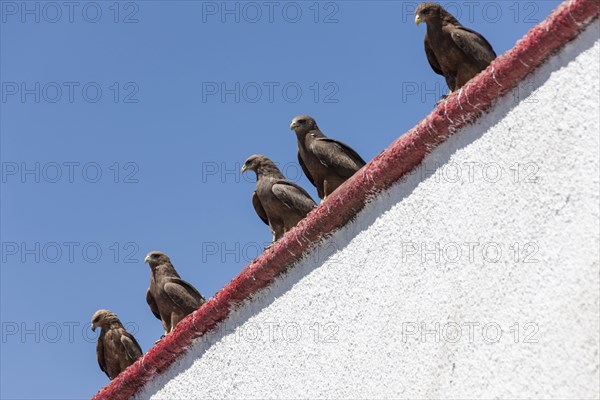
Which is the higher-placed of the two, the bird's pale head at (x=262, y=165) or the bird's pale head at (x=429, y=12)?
the bird's pale head at (x=262, y=165)

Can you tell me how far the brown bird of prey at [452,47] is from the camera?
27.8ft

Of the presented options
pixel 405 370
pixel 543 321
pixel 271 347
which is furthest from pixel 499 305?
pixel 271 347

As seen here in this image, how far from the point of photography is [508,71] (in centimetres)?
735

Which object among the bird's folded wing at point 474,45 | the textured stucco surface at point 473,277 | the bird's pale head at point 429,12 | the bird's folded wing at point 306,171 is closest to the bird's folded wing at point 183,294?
the bird's folded wing at point 306,171

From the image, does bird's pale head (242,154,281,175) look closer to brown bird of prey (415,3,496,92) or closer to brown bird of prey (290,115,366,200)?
brown bird of prey (290,115,366,200)

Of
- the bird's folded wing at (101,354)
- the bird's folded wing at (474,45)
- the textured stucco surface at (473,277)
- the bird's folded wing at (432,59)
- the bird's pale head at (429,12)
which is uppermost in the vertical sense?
the bird's folded wing at (101,354)

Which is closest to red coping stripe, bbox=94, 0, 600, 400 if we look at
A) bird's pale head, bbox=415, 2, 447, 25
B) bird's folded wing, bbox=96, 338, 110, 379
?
bird's pale head, bbox=415, 2, 447, 25

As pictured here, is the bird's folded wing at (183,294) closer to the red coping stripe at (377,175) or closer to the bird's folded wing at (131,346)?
the bird's folded wing at (131,346)

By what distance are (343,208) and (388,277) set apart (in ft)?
2.61

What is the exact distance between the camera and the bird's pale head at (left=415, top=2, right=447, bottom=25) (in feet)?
28.9

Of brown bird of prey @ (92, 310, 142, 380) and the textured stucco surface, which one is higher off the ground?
brown bird of prey @ (92, 310, 142, 380)

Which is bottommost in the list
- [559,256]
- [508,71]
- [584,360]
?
[584,360]

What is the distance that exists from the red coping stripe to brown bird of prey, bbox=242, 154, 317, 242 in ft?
2.64

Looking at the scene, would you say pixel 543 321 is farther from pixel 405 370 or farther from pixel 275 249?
pixel 275 249
